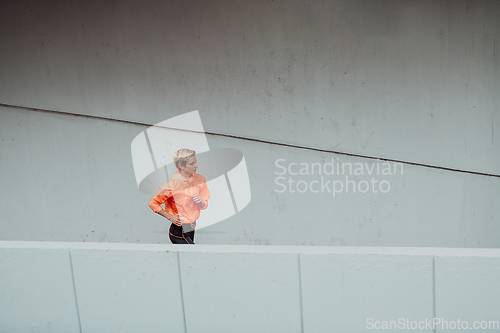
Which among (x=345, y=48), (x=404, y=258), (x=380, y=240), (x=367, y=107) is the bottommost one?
(x=380, y=240)

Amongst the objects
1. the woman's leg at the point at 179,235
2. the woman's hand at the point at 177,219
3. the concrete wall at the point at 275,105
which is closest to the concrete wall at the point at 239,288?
the woman's hand at the point at 177,219

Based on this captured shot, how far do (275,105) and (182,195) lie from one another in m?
2.40

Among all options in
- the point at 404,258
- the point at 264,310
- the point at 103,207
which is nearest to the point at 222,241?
Answer: the point at 103,207

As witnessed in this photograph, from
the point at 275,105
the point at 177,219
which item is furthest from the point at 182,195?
the point at 275,105

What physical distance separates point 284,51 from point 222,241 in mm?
3285

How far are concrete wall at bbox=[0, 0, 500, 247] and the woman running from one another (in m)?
1.88

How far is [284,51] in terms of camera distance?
18.2ft

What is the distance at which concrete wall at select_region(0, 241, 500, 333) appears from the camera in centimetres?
236

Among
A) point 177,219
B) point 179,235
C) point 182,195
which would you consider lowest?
point 179,235

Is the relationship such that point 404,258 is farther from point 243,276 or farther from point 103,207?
point 103,207

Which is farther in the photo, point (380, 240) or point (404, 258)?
point (380, 240)

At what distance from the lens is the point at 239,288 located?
103 inches

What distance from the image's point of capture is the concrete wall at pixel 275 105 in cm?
533

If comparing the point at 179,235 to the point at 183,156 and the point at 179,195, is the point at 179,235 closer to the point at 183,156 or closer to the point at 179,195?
the point at 179,195
